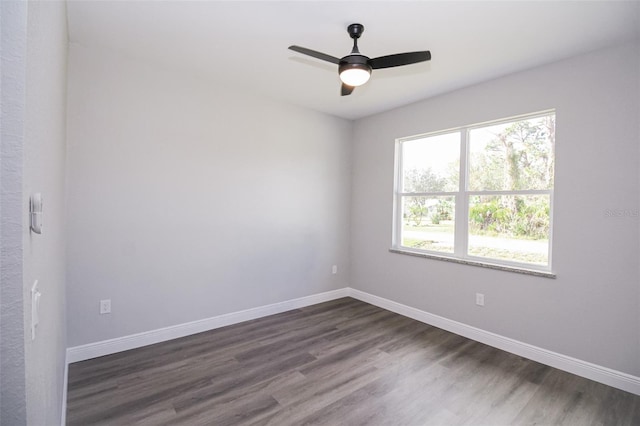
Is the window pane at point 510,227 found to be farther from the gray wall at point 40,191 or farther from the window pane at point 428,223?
the gray wall at point 40,191

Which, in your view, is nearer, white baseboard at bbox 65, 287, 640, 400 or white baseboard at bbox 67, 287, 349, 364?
white baseboard at bbox 65, 287, 640, 400

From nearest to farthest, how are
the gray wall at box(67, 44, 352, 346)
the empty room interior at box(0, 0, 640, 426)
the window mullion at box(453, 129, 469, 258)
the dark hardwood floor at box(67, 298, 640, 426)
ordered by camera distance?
the dark hardwood floor at box(67, 298, 640, 426)
the empty room interior at box(0, 0, 640, 426)
the gray wall at box(67, 44, 352, 346)
the window mullion at box(453, 129, 469, 258)

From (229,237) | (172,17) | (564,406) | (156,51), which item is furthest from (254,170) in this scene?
(564,406)

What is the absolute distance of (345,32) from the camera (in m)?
2.39

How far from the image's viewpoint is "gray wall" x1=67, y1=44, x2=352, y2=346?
8.69ft

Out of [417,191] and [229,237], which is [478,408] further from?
[229,237]

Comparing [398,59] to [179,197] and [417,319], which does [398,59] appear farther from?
[417,319]

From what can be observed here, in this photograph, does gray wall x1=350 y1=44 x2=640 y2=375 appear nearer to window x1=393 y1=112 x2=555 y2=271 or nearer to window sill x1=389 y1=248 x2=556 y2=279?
window sill x1=389 y1=248 x2=556 y2=279

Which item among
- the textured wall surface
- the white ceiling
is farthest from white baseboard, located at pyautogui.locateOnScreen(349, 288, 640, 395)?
the textured wall surface

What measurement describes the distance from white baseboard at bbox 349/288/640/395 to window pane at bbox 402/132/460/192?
1.58 m

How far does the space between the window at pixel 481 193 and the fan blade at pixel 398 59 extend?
1.62 m

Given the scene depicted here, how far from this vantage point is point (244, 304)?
3633 millimetres

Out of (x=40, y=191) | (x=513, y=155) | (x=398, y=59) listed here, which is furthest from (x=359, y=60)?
(x=513, y=155)

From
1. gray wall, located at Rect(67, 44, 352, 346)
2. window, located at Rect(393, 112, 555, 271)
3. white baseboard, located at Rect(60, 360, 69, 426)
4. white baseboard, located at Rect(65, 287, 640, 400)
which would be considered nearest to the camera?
white baseboard, located at Rect(60, 360, 69, 426)
